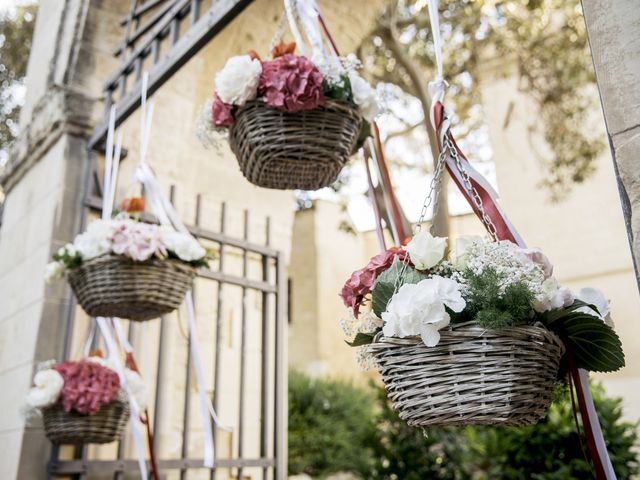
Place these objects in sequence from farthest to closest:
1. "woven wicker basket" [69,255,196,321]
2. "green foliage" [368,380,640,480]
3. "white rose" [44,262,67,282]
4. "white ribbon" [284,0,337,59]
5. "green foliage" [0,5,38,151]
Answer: "green foliage" [0,5,38,151], "green foliage" [368,380,640,480], "white rose" [44,262,67,282], "woven wicker basket" [69,255,196,321], "white ribbon" [284,0,337,59]

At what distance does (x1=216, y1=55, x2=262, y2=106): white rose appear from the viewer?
72.2 inches

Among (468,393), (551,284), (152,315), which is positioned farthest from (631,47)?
(152,315)

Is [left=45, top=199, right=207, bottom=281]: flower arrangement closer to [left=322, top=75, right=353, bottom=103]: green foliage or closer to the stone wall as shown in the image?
the stone wall

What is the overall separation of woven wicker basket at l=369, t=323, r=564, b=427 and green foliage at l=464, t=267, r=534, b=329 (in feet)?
0.07

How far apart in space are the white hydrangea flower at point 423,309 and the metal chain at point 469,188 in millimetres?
273

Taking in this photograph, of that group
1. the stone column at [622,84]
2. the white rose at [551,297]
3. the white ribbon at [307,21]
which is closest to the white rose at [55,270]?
the white ribbon at [307,21]

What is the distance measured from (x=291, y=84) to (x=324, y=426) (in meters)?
7.91

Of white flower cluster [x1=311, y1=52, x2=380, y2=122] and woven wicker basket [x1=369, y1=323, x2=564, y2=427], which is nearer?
woven wicker basket [x1=369, y1=323, x2=564, y2=427]

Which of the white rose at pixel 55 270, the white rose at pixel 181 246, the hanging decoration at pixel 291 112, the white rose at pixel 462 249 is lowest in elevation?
the white rose at pixel 462 249

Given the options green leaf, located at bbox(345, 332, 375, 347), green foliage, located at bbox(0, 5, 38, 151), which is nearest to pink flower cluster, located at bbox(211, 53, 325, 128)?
green leaf, located at bbox(345, 332, 375, 347)

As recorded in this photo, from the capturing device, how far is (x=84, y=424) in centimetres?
264

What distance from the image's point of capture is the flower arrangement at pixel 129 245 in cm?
234

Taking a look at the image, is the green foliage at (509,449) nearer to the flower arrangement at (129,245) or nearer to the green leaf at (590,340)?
the flower arrangement at (129,245)

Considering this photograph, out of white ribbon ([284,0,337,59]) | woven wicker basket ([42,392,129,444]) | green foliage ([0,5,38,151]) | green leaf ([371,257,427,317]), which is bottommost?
woven wicker basket ([42,392,129,444])
